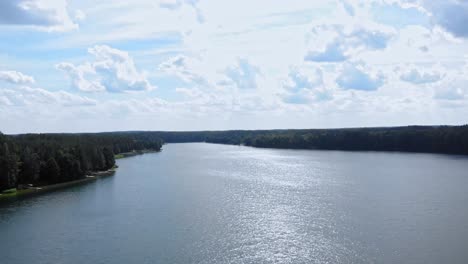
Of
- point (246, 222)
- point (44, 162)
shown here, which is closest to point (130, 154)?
point (44, 162)

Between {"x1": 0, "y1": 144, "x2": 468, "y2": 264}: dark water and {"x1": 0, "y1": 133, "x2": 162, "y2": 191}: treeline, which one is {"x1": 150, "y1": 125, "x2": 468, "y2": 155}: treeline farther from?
{"x1": 0, "y1": 133, "x2": 162, "y2": 191}: treeline

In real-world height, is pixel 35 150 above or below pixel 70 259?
above

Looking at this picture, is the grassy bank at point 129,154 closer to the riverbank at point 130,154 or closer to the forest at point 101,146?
the riverbank at point 130,154

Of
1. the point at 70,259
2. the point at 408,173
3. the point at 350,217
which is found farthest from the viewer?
the point at 408,173

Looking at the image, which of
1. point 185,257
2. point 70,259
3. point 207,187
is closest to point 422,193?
point 207,187

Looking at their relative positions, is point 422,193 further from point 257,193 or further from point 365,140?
point 365,140

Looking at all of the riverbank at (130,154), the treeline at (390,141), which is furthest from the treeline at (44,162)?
the treeline at (390,141)

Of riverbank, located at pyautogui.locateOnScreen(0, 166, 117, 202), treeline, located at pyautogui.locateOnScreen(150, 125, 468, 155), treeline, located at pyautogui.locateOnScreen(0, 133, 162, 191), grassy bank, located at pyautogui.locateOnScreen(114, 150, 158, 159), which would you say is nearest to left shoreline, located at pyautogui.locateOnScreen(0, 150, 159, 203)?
riverbank, located at pyautogui.locateOnScreen(0, 166, 117, 202)
